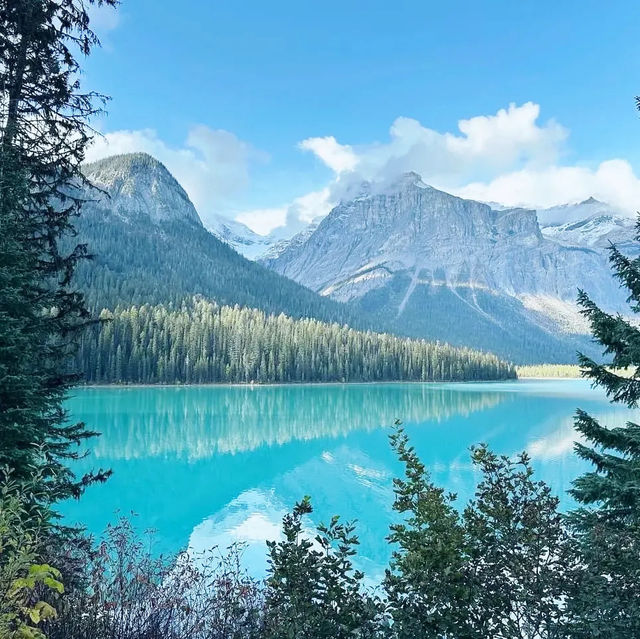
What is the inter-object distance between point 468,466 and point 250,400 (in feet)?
151

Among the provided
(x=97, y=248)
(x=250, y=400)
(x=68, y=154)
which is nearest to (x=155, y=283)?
(x=97, y=248)

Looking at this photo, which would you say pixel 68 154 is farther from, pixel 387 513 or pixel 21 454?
pixel 387 513

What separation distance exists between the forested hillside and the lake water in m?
17.4

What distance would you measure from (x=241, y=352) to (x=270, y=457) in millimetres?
70154

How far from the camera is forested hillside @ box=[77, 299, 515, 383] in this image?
91688 millimetres

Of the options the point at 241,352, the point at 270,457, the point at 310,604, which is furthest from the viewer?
the point at 241,352

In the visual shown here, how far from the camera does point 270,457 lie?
36.5 metres

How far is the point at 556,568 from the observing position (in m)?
4.28

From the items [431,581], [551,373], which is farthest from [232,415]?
[551,373]

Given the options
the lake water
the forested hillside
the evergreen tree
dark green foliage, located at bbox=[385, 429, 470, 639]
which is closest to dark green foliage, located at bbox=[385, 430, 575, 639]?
dark green foliage, located at bbox=[385, 429, 470, 639]

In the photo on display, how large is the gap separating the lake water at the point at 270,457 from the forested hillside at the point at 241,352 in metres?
17.4

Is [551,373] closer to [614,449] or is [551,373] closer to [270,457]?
[270,457]

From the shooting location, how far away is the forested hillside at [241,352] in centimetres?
9169

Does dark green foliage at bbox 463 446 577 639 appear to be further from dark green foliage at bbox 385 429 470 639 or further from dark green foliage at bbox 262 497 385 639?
dark green foliage at bbox 262 497 385 639
